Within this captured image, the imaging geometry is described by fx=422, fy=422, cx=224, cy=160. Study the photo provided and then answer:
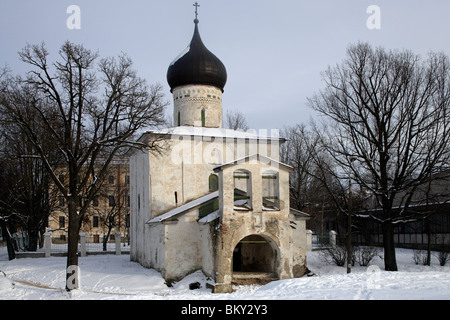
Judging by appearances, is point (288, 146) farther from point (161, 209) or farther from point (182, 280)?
point (182, 280)

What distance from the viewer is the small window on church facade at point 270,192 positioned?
16250 mm

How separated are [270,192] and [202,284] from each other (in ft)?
20.7

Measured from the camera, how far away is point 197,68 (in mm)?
20734

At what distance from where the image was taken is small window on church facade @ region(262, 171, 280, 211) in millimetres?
16250

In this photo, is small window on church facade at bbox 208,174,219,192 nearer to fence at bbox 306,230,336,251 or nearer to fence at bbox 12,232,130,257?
fence at bbox 306,230,336,251

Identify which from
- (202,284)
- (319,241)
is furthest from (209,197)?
(319,241)

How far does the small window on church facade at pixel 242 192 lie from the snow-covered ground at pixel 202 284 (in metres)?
3.03

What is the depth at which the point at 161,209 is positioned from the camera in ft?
61.9

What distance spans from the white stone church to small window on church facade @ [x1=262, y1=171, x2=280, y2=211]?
0.13 ft

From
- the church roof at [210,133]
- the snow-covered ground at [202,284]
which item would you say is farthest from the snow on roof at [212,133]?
the snow-covered ground at [202,284]

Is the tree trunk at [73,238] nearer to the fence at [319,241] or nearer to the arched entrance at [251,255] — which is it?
the arched entrance at [251,255]

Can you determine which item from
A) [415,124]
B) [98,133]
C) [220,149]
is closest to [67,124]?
[98,133]

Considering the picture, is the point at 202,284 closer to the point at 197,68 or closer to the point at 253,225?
the point at 253,225
